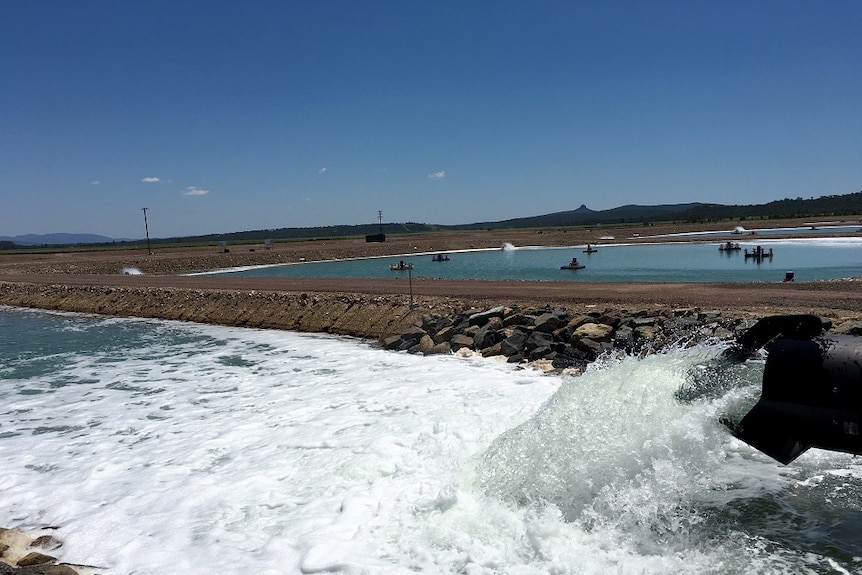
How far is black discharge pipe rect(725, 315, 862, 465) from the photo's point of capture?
5770 millimetres

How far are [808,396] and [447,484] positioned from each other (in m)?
4.33

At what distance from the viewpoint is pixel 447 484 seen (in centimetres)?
773

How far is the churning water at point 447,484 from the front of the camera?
20.1ft

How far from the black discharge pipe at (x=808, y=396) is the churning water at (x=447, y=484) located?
83 cm

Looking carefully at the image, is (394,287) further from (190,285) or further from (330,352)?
(190,285)

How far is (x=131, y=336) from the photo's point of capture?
77.3ft

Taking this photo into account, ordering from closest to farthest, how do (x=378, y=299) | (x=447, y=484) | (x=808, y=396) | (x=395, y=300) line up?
(x=808, y=396), (x=447, y=484), (x=395, y=300), (x=378, y=299)

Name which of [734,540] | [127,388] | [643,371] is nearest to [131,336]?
[127,388]

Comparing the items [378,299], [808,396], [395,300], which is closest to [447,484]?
[808,396]

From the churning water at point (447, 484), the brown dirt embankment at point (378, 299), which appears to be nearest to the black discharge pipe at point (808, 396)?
the churning water at point (447, 484)

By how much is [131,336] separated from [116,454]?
50.3 ft

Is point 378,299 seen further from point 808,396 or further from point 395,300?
point 808,396

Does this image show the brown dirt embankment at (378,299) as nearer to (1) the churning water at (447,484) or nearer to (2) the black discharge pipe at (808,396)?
(1) the churning water at (447,484)

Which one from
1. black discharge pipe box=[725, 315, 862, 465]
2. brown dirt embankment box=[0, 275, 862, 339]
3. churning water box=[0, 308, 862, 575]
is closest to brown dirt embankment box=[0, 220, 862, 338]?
brown dirt embankment box=[0, 275, 862, 339]
